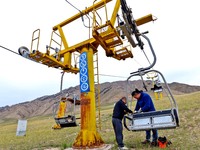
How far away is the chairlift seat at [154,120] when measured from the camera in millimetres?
6288

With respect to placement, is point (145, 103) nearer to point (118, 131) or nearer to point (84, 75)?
point (118, 131)

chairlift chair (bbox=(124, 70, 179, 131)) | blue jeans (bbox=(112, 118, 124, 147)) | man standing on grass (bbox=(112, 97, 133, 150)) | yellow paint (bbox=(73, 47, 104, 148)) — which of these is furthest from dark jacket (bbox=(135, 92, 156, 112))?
yellow paint (bbox=(73, 47, 104, 148))

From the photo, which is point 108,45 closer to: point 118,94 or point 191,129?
point 191,129

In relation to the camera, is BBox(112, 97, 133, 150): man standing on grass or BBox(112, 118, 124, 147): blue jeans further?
BBox(112, 97, 133, 150): man standing on grass

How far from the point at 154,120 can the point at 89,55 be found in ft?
12.1

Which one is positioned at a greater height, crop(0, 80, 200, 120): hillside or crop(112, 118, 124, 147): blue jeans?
crop(0, 80, 200, 120): hillside

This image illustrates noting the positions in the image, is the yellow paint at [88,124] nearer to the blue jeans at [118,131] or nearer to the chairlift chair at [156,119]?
the blue jeans at [118,131]

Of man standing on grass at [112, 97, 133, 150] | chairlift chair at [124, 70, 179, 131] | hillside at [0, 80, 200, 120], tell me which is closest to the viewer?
chairlift chair at [124, 70, 179, 131]

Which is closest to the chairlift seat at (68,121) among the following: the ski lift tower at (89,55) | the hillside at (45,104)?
the ski lift tower at (89,55)

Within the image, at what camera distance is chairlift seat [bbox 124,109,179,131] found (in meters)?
6.29

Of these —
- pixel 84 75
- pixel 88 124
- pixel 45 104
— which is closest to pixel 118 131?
pixel 88 124

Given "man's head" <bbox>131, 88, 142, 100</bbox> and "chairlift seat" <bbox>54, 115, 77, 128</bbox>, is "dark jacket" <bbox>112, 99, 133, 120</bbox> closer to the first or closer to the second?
"man's head" <bbox>131, 88, 142, 100</bbox>

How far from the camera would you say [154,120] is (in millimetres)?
6844

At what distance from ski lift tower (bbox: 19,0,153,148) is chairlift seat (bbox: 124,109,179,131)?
65.5 inches
